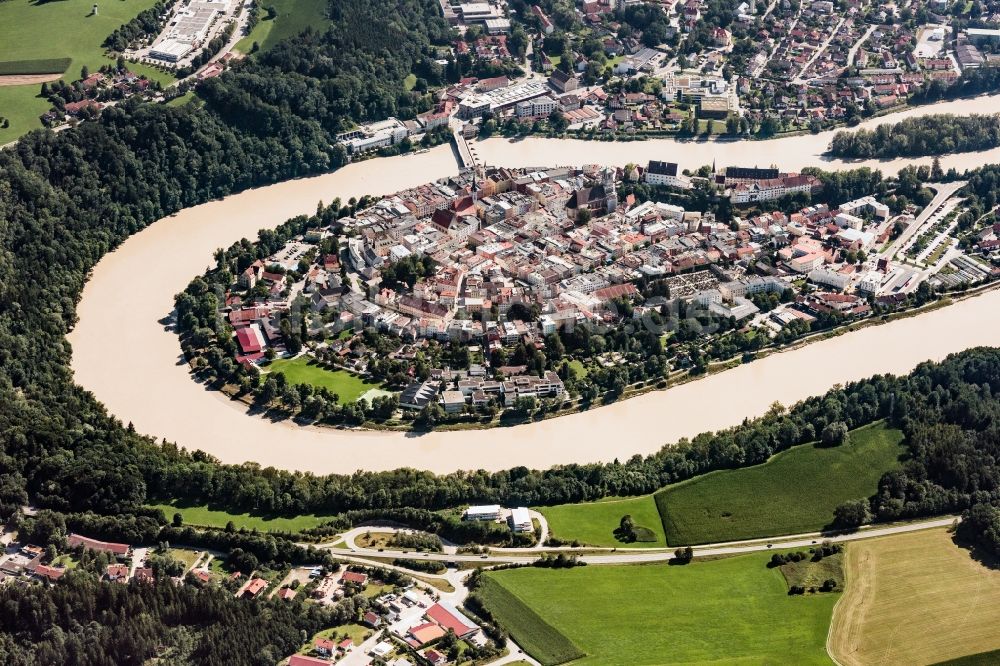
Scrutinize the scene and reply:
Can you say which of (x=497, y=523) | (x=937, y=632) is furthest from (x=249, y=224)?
(x=937, y=632)

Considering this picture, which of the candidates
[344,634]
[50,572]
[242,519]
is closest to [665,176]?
[242,519]

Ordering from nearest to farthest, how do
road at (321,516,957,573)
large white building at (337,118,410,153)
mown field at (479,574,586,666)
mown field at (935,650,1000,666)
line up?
mown field at (935,650,1000,666), mown field at (479,574,586,666), road at (321,516,957,573), large white building at (337,118,410,153)

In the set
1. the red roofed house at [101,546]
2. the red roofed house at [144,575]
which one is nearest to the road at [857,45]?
the red roofed house at [101,546]

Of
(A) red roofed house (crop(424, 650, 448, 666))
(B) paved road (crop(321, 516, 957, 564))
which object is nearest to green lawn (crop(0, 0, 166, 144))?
(B) paved road (crop(321, 516, 957, 564))

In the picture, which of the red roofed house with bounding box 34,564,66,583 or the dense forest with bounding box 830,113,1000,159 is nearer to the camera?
the red roofed house with bounding box 34,564,66,583

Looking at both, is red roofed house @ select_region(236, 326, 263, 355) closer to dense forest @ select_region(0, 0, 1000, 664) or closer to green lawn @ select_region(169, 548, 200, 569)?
dense forest @ select_region(0, 0, 1000, 664)

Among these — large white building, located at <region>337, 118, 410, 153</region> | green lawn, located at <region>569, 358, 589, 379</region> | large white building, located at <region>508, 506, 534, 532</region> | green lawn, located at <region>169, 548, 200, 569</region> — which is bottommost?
green lawn, located at <region>569, 358, 589, 379</region>

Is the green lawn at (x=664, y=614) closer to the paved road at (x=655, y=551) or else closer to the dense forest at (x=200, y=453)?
the paved road at (x=655, y=551)
